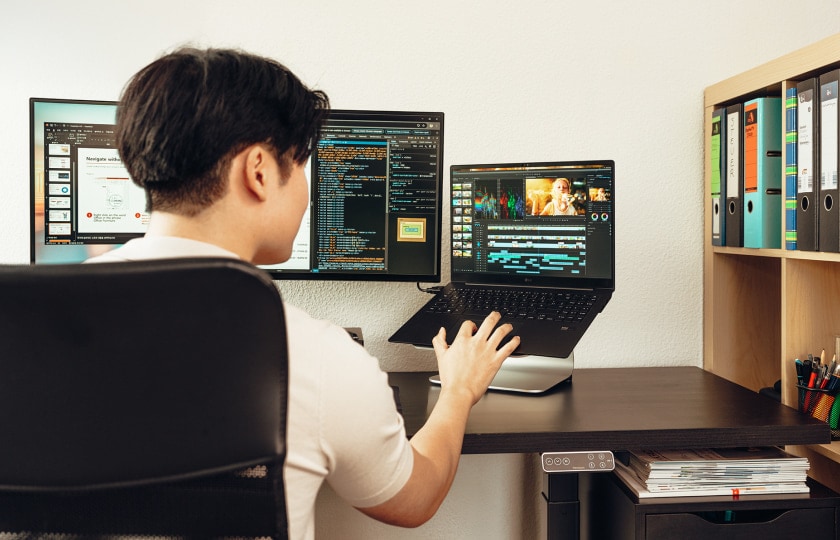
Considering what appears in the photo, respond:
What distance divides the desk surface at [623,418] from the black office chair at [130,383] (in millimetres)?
617

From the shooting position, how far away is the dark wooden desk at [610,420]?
1.18 m

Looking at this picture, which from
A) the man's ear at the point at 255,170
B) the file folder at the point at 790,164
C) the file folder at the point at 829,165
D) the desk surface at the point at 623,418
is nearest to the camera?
the man's ear at the point at 255,170

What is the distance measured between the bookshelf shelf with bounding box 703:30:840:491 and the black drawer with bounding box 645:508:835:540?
26cm

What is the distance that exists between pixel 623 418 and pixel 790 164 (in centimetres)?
60

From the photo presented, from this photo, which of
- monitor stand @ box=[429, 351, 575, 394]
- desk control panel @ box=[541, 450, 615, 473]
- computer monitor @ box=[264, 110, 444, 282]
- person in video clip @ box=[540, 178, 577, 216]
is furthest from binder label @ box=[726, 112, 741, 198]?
desk control panel @ box=[541, 450, 615, 473]

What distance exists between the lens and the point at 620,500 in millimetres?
1343

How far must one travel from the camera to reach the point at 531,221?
158cm

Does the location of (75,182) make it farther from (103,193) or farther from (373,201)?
(373,201)

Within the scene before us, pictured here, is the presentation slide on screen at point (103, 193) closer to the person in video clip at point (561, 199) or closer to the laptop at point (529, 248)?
the laptop at point (529, 248)

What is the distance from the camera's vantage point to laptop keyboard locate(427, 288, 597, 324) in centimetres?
147

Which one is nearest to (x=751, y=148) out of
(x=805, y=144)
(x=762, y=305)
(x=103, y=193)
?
(x=805, y=144)

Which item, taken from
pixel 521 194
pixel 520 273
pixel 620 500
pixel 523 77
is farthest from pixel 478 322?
pixel 523 77

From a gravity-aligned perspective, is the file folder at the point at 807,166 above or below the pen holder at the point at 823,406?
above

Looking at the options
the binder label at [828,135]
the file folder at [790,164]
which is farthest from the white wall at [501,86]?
the binder label at [828,135]
